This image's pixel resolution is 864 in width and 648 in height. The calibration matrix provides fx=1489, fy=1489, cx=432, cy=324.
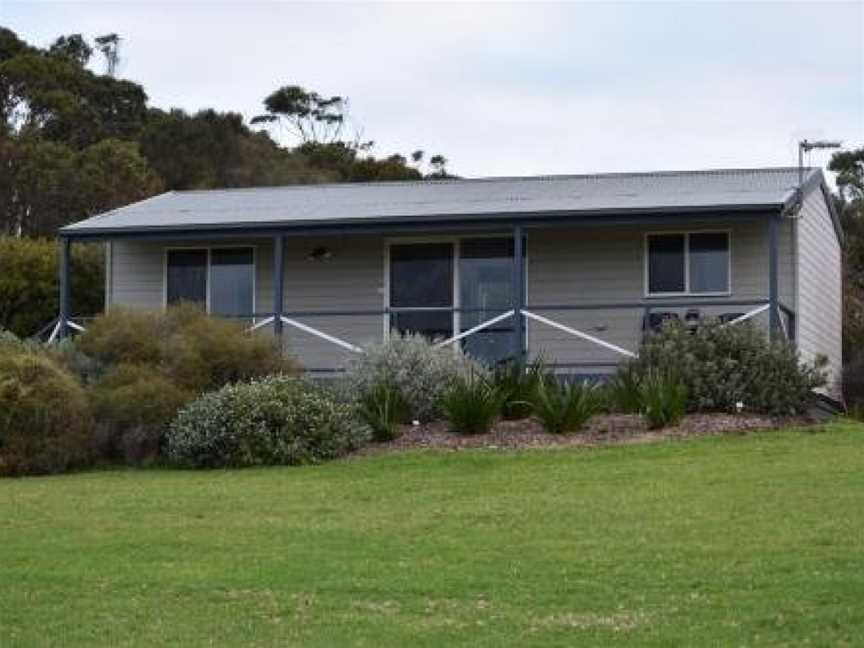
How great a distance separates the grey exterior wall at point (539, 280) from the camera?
22.5 meters

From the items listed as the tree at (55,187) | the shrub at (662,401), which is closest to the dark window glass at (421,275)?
the shrub at (662,401)

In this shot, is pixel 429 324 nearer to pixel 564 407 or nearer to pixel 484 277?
pixel 484 277

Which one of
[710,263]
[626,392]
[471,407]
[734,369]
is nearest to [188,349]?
[471,407]

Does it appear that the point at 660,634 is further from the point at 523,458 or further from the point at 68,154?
the point at 68,154

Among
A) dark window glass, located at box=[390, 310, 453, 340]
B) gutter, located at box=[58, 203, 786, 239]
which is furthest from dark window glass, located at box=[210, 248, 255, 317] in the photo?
dark window glass, located at box=[390, 310, 453, 340]

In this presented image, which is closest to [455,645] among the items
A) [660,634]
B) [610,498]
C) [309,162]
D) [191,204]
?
[660,634]

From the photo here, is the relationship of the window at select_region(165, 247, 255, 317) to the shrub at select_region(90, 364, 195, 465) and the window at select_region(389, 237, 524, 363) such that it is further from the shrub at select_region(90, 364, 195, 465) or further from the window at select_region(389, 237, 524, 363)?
the shrub at select_region(90, 364, 195, 465)

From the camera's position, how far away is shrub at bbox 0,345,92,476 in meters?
17.6

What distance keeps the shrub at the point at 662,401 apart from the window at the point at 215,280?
862 cm

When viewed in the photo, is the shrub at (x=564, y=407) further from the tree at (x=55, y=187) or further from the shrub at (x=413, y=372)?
the tree at (x=55, y=187)

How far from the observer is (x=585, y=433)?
18031 millimetres

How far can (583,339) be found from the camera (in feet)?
74.1

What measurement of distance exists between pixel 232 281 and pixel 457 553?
585 inches

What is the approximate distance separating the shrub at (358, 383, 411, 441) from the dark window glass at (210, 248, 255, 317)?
6.37 metres
